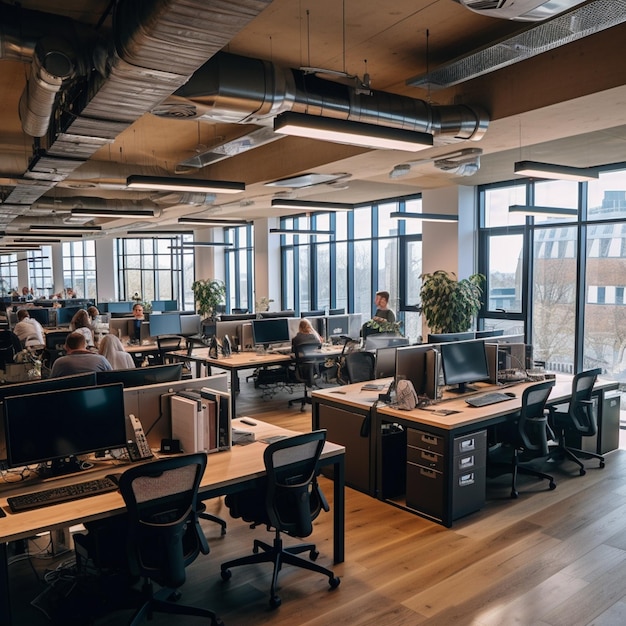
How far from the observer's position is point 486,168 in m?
8.35

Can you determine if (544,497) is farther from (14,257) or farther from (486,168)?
(14,257)

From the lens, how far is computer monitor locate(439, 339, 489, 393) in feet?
17.1

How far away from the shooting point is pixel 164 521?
9.62 feet

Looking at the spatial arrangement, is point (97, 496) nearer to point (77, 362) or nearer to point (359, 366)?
point (77, 362)

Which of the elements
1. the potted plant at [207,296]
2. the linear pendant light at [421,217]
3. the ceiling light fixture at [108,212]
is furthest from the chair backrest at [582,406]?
the potted plant at [207,296]

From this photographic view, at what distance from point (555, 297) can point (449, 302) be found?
1.64 metres

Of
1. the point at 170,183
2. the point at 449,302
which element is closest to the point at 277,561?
the point at 170,183

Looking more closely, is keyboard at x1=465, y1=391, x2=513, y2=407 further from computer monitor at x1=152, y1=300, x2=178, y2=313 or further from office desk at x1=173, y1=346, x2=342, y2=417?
computer monitor at x1=152, y1=300, x2=178, y2=313

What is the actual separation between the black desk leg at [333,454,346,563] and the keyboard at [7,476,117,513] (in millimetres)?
1406

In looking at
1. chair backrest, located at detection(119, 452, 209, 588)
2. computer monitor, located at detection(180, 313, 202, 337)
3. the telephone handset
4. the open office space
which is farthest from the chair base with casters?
computer monitor, located at detection(180, 313, 202, 337)

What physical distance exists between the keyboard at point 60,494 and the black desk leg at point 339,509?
1406mm

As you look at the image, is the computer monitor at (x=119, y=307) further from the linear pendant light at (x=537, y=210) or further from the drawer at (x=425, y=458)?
the drawer at (x=425, y=458)

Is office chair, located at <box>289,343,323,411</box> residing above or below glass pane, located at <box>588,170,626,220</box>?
below

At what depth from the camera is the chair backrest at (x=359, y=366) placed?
22.6ft
